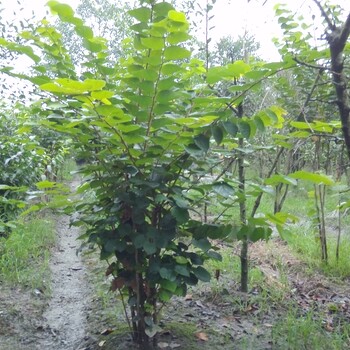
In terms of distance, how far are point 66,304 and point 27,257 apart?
4.55ft

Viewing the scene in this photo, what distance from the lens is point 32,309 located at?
11.2 feet

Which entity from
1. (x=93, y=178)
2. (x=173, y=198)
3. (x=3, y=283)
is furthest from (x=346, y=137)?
(x=3, y=283)

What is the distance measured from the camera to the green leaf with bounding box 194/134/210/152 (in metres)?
1.79

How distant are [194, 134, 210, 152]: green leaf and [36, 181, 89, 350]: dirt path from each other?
55.7 inches

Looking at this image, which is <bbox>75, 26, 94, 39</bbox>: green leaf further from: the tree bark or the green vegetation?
the tree bark

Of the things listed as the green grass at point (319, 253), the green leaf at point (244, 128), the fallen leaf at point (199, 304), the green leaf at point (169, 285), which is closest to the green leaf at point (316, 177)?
the green leaf at point (244, 128)

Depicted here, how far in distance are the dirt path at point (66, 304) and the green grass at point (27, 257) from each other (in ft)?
0.43

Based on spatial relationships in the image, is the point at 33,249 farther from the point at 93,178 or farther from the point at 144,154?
the point at 144,154

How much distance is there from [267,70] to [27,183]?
149 inches

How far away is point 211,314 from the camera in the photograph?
3131mm

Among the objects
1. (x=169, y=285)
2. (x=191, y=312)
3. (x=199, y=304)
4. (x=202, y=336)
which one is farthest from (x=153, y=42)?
(x=199, y=304)

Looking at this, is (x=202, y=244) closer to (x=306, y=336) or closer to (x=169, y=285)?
(x=169, y=285)

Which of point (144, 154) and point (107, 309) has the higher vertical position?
point (144, 154)

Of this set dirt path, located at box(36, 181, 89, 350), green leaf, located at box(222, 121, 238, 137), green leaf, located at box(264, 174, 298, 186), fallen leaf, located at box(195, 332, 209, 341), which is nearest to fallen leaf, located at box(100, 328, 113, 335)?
dirt path, located at box(36, 181, 89, 350)
